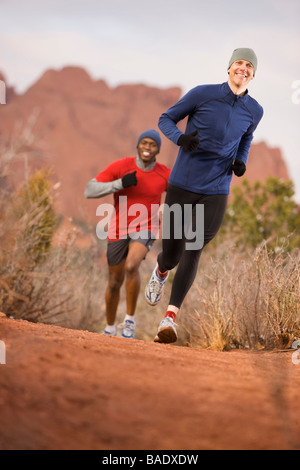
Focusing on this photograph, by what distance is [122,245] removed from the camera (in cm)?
577

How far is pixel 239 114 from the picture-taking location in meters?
4.58

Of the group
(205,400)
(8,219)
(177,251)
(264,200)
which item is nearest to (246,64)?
(177,251)

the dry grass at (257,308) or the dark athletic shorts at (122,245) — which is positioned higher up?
the dark athletic shorts at (122,245)

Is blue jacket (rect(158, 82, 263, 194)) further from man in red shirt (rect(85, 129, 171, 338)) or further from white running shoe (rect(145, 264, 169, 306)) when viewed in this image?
man in red shirt (rect(85, 129, 171, 338))

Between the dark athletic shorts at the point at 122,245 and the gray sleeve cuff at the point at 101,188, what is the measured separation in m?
0.53

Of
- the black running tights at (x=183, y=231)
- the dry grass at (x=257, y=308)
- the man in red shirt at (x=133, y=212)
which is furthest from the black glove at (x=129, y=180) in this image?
the dry grass at (x=257, y=308)

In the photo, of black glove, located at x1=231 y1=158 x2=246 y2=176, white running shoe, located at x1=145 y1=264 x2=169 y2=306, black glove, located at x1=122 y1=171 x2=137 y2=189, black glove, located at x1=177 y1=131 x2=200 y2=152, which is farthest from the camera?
black glove, located at x1=122 y1=171 x2=137 y2=189

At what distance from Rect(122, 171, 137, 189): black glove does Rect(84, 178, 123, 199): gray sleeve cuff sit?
61mm

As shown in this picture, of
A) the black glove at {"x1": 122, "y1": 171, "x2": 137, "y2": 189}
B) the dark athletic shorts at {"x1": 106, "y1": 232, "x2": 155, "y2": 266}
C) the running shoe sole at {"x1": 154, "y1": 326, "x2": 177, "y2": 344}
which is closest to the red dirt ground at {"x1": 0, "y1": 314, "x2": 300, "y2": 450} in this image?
the running shoe sole at {"x1": 154, "y1": 326, "x2": 177, "y2": 344}

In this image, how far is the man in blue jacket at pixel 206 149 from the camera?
448 centimetres

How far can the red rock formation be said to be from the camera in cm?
6003

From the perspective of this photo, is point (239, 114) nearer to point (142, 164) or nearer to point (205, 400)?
point (142, 164)

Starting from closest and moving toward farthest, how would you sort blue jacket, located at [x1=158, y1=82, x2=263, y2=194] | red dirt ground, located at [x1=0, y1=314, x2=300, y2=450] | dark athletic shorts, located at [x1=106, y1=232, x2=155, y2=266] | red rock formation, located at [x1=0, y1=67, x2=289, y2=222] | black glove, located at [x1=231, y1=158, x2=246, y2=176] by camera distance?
red dirt ground, located at [x1=0, y1=314, x2=300, y2=450]
blue jacket, located at [x1=158, y1=82, x2=263, y2=194]
black glove, located at [x1=231, y1=158, x2=246, y2=176]
dark athletic shorts, located at [x1=106, y1=232, x2=155, y2=266]
red rock formation, located at [x1=0, y1=67, x2=289, y2=222]

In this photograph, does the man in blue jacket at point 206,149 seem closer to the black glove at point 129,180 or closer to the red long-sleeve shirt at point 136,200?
the black glove at point 129,180
